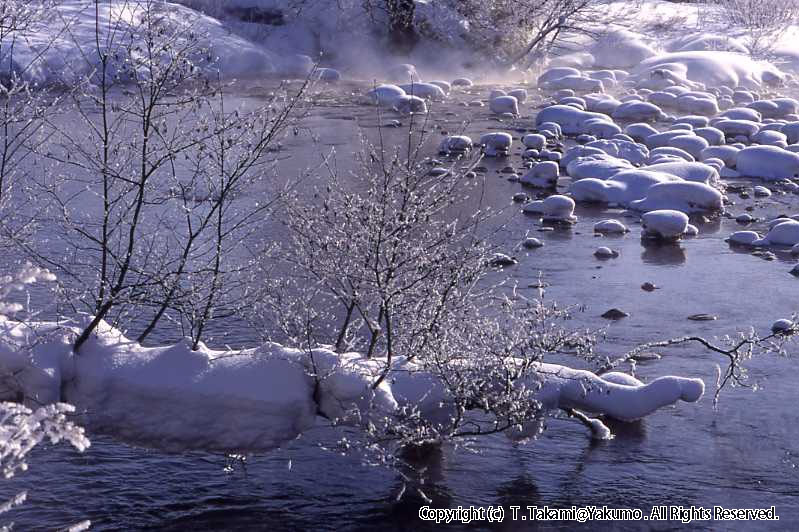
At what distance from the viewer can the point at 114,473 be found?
771 cm

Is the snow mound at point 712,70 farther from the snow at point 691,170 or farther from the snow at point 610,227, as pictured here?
the snow at point 610,227

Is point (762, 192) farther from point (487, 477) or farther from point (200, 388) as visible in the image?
point (200, 388)

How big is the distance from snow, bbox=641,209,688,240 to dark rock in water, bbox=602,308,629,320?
348cm

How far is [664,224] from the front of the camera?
47.3ft

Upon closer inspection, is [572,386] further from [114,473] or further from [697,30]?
[697,30]

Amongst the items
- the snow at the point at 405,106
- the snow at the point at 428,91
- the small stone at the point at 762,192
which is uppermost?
the small stone at the point at 762,192

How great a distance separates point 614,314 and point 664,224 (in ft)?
11.9

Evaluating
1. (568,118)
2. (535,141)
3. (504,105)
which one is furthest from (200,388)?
(504,105)

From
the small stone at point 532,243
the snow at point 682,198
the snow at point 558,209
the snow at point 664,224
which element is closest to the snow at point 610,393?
the small stone at point 532,243

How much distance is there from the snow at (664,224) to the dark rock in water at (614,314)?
3482 millimetres

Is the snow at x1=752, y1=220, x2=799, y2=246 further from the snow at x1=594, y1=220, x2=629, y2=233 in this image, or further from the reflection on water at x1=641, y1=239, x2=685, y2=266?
the snow at x1=594, y1=220, x2=629, y2=233

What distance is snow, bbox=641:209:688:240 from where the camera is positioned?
14.4 m

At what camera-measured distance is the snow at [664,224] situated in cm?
1445

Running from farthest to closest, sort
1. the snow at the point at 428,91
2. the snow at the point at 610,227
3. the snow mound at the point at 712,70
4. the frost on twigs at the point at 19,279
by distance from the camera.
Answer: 1. the snow mound at the point at 712,70
2. the snow at the point at 428,91
3. the snow at the point at 610,227
4. the frost on twigs at the point at 19,279
